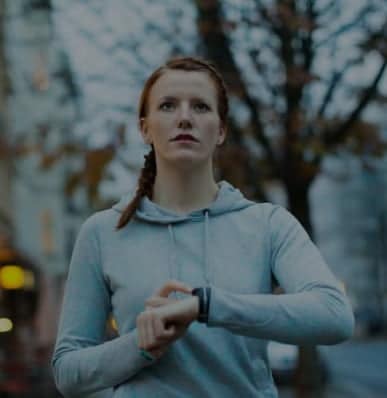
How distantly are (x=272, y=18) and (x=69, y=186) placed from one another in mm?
4945

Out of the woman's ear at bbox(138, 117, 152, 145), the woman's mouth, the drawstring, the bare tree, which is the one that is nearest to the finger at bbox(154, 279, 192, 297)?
the drawstring

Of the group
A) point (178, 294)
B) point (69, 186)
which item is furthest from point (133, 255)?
point (69, 186)

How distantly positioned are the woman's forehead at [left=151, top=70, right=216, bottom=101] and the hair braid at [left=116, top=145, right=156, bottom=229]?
215 mm

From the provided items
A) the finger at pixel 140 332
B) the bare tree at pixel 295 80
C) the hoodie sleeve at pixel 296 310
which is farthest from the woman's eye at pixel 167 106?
the bare tree at pixel 295 80

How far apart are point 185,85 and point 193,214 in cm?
29

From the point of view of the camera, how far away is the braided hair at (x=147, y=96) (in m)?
2.42

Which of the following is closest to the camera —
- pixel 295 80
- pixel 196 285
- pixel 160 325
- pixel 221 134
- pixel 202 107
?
pixel 160 325

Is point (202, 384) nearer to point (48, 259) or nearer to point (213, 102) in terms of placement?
point (213, 102)

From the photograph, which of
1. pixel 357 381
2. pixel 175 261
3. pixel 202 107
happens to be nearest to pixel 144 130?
pixel 202 107

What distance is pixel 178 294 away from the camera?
2260mm

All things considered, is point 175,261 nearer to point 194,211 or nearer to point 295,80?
point 194,211

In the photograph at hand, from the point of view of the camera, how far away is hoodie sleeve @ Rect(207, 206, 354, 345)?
206 cm

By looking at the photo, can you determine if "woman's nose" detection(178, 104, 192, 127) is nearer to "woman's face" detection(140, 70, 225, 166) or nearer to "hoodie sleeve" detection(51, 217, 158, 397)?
"woman's face" detection(140, 70, 225, 166)

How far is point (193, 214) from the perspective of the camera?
2.41m
